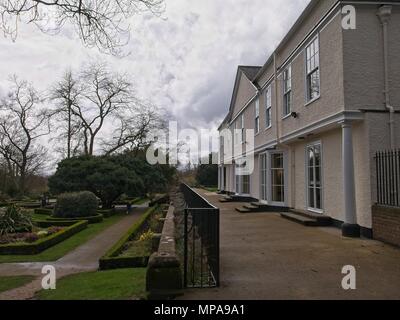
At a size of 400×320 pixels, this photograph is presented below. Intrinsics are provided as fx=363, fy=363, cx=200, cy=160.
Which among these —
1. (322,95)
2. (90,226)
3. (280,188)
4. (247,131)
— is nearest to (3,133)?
(90,226)

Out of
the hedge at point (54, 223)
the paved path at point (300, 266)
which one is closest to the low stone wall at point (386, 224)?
the paved path at point (300, 266)

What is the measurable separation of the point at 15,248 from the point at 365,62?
12841 millimetres

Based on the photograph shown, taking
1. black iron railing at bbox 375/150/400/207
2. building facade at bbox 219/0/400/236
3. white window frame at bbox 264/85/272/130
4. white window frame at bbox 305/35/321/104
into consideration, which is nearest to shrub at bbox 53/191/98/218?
white window frame at bbox 264/85/272/130

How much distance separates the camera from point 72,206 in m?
22.2

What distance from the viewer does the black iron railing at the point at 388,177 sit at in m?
7.90

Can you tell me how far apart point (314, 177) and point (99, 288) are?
8.28 metres

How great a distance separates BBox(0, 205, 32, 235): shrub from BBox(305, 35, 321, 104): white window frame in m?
13.6

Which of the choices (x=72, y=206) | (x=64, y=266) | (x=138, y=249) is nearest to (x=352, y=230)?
(x=138, y=249)

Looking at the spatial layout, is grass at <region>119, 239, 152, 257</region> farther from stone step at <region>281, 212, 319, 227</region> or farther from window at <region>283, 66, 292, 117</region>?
window at <region>283, 66, 292, 117</region>

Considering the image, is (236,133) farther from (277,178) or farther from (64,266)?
(64,266)

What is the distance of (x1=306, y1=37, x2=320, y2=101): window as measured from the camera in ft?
36.6

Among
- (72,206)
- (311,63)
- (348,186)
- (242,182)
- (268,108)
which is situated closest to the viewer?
(348,186)

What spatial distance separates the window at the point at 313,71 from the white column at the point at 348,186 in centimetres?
226
